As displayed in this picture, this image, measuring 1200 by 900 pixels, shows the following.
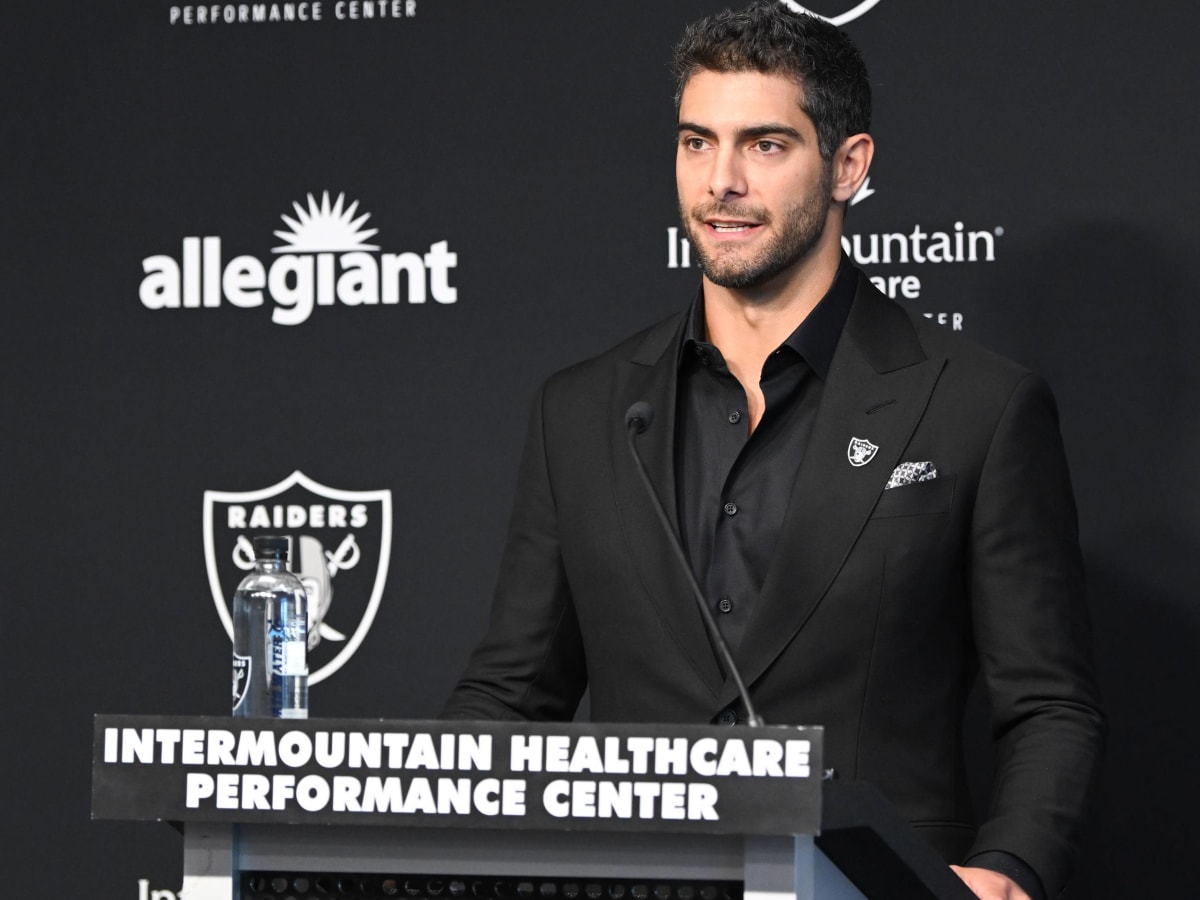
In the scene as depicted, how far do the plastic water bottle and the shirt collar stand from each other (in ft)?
2.16

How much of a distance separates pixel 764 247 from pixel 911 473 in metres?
0.35

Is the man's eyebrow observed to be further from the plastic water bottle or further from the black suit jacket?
the plastic water bottle

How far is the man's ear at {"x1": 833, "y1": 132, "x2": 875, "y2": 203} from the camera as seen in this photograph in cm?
244

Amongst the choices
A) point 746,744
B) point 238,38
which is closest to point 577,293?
point 238,38

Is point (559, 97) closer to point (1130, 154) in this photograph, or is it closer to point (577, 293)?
point (577, 293)

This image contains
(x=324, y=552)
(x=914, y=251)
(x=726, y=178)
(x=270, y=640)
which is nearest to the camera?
(x=270, y=640)

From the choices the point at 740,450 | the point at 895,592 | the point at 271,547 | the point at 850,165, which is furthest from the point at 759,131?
the point at 271,547

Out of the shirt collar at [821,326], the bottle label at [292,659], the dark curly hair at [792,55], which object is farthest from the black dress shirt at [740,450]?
the bottle label at [292,659]

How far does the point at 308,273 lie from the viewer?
3.25 metres

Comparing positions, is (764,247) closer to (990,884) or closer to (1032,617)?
(1032,617)

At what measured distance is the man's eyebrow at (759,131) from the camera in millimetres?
2332

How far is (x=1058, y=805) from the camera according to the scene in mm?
2031

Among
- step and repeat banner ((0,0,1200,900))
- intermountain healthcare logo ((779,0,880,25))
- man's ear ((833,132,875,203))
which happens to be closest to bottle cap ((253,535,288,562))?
man's ear ((833,132,875,203))

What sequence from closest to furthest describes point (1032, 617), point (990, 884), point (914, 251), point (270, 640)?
point (990, 884) < point (270, 640) < point (1032, 617) < point (914, 251)
